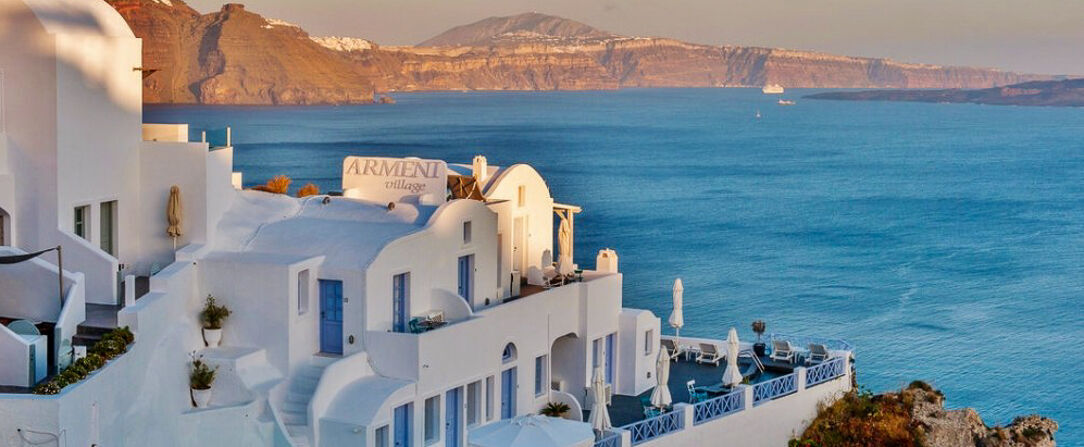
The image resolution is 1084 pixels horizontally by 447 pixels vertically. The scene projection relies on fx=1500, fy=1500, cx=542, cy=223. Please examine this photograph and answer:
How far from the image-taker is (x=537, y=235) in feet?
95.7

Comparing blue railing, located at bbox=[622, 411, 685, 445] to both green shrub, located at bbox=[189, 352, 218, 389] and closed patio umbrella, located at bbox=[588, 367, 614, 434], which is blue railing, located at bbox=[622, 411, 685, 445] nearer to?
closed patio umbrella, located at bbox=[588, 367, 614, 434]

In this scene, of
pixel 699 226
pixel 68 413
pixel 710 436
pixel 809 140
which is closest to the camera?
pixel 68 413

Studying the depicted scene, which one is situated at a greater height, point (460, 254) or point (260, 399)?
point (460, 254)

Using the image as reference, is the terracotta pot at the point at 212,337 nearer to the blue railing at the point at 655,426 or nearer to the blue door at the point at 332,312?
the blue door at the point at 332,312

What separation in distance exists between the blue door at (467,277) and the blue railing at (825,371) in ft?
26.6

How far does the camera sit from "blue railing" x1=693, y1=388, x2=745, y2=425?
2697 cm

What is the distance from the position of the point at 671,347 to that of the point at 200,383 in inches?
518

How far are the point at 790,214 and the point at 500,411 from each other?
284 feet

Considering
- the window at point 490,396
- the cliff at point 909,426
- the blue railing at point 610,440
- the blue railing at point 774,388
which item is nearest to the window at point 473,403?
the window at point 490,396

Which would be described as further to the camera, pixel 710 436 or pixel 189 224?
pixel 710 436

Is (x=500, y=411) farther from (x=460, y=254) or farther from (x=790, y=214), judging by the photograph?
(x=790, y=214)

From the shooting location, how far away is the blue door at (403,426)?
22.8 m

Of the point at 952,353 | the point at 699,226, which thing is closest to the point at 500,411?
the point at 952,353

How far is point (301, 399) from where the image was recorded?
878 inches
